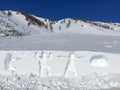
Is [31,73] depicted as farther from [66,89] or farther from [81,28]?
[81,28]

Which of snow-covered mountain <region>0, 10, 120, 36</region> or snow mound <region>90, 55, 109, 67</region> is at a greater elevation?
snow-covered mountain <region>0, 10, 120, 36</region>

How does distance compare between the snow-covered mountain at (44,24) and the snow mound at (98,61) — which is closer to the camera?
the snow mound at (98,61)

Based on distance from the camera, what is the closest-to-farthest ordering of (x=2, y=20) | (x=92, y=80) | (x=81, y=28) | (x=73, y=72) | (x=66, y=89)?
1. (x=66, y=89)
2. (x=92, y=80)
3. (x=73, y=72)
4. (x=2, y=20)
5. (x=81, y=28)

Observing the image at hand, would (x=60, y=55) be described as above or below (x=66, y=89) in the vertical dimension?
above

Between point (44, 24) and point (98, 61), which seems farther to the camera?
point (44, 24)

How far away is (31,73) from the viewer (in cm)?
1095

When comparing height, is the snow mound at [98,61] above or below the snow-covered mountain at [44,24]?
below

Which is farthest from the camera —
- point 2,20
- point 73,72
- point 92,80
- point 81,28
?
point 81,28

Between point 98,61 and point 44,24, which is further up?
point 44,24

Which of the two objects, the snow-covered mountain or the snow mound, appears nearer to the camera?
the snow mound

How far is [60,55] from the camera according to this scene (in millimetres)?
11297

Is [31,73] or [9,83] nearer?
[9,83]

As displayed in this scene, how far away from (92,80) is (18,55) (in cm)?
260

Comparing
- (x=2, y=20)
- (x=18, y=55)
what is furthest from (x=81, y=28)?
(x=18, y=55)
